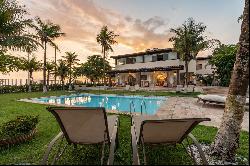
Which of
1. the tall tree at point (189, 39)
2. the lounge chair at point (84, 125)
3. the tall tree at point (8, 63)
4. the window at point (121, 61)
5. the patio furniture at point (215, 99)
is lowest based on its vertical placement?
the patio furniture at point (215, 99)

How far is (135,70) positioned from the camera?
3894cm

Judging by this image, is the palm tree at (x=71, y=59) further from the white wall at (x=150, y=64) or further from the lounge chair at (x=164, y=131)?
the lounge chair at (x=164, y=131)

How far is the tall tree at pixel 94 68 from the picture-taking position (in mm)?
39500

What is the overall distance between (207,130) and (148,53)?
108 feet

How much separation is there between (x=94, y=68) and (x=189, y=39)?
54.6 ft

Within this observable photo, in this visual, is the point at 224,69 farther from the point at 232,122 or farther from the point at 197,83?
the point at 232,122

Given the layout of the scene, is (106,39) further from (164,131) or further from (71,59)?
(164,131)

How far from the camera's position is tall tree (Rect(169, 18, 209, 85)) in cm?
2948

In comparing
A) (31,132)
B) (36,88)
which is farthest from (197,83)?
(31,132)

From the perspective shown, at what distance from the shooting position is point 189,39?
95.6 ft

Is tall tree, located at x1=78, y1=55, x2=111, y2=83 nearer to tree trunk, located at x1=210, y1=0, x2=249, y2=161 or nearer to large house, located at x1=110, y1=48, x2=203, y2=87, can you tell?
large house, located at x1=110, y1=48, x2=203, y2=87

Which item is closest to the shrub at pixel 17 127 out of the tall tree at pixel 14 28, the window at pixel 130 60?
the tall tree at pixel 14 28

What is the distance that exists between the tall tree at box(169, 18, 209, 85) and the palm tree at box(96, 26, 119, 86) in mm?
13319

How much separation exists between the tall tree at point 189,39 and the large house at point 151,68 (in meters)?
4.20
